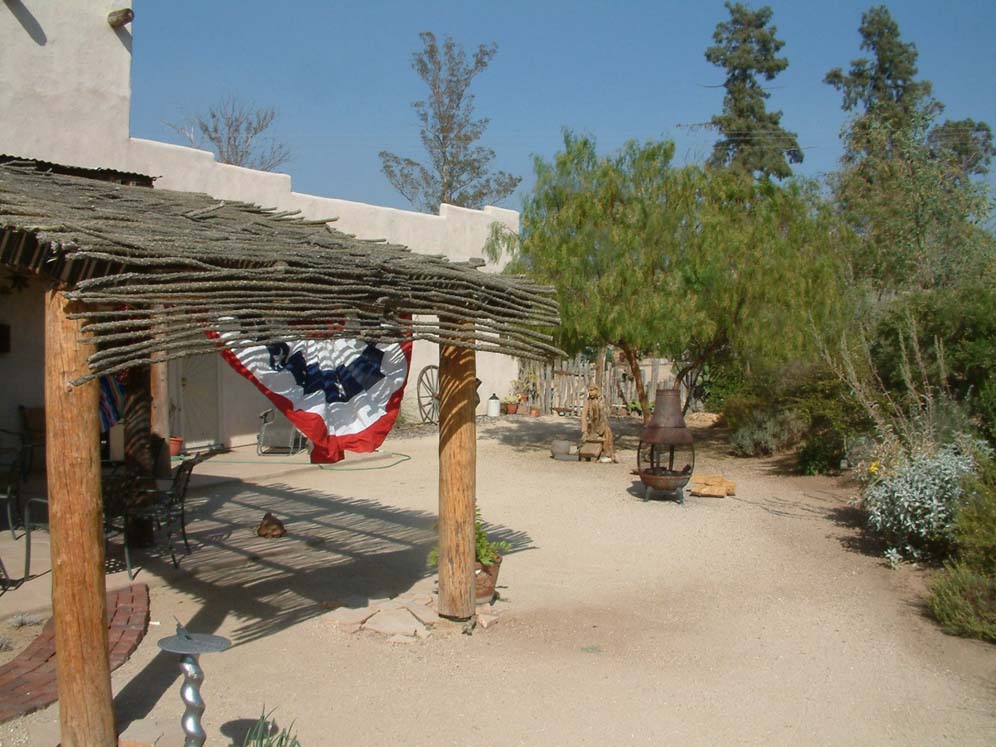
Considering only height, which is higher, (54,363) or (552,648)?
(54,363)

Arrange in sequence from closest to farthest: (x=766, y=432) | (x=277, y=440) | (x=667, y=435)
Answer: (x=667, y=435) < (x=277, y=440) < (x=766, y=432)

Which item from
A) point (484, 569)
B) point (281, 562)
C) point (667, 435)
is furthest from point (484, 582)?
point (667, 435)

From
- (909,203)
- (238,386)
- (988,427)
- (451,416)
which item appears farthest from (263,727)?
(909,203)

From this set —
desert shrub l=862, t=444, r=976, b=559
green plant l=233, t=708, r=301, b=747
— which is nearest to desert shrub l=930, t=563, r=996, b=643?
desert shrub l=862, t=444, r=976, b=559

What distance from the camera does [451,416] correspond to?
616 centimetres

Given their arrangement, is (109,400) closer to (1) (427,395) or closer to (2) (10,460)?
(2) (10,460)

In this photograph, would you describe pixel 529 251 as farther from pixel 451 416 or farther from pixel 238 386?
pixel 451 416

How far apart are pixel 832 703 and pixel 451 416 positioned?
115 inches

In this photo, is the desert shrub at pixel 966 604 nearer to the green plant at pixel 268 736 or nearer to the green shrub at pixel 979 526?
the green shrub at pixel 979 526

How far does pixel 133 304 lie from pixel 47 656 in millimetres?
2227

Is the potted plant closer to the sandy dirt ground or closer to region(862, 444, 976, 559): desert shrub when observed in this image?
the sandy dirt ground

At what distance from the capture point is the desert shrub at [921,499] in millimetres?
7840

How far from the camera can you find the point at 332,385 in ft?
19.9

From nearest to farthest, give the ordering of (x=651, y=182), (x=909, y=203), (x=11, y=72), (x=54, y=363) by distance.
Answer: (x=54, y=363) → (x=11, y=72) → (x=651, y=182) → (x=909, y=203)
